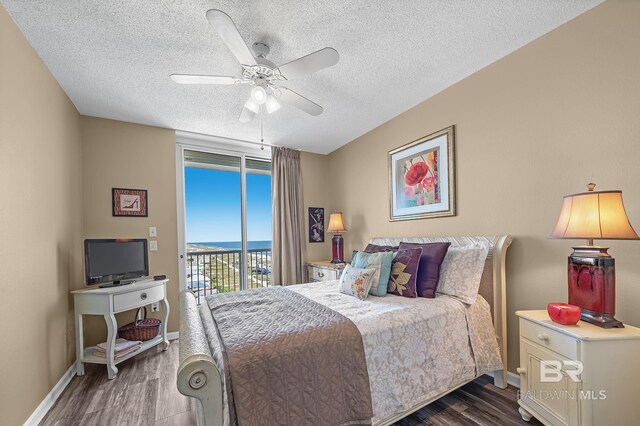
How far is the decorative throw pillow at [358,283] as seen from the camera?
6.94 ft

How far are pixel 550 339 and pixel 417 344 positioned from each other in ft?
2.36

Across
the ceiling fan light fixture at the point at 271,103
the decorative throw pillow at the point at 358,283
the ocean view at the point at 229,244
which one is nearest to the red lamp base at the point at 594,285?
the decorative throw pillow at the point at 358,283

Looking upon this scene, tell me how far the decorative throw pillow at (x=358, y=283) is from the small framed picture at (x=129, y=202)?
102 inches

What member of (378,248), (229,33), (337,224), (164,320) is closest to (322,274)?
(337,224)

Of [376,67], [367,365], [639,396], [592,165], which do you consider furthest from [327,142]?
[639,396]

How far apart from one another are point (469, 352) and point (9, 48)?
142 inches

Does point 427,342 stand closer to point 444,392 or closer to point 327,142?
point 444,392

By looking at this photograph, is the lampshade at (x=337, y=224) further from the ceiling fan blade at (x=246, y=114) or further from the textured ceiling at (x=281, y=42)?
the ceiling fan blade at (x=246, y=114)

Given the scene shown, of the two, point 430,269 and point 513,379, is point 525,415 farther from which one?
point 430,269

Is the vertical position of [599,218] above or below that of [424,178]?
below

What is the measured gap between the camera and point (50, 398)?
78.1 inches

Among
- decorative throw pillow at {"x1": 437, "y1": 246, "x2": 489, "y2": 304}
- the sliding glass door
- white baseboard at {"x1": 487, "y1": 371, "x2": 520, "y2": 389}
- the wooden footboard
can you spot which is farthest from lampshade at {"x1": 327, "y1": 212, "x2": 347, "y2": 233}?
the wooden footboard

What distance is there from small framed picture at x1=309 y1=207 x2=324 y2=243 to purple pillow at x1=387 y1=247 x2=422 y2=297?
220 cm

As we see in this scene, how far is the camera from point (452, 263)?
217cm
